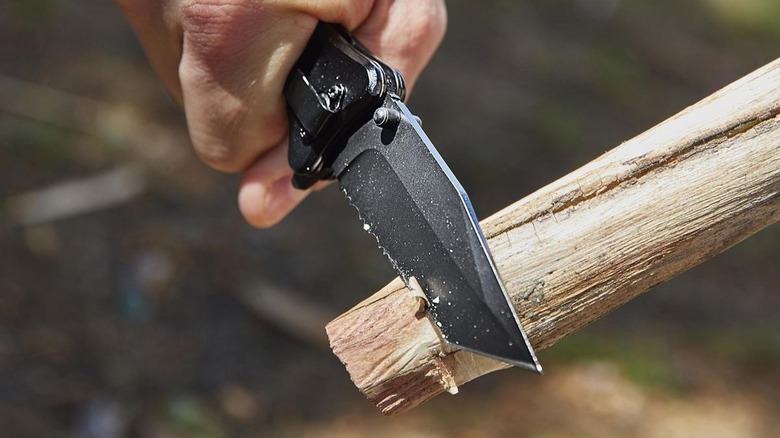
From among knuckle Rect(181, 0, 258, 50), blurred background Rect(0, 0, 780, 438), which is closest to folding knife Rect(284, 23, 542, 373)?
knuckle Rect(181, 0, 258, 50)

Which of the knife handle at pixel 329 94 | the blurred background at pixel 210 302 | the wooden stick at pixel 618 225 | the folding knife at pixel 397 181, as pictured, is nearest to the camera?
the folding knife at pixel 397 181

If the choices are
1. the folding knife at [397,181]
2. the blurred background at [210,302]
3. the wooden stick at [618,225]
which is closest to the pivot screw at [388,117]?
the folding knife at [397,181]

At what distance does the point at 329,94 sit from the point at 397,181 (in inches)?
10.6

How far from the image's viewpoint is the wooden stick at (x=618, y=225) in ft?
4.75

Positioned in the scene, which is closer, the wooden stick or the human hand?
the wooden stick

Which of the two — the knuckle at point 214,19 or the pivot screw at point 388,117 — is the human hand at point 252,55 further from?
the pivot screw at point 388,117

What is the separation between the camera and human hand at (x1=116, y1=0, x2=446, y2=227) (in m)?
1.63

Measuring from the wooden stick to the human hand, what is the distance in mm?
556

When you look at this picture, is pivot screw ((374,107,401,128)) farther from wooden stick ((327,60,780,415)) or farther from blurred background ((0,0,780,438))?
blurred background ((0,0,780,438))

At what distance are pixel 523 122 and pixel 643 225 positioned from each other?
15.9ft

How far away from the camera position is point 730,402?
4246 millimetres

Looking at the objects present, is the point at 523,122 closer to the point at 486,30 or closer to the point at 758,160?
the point at 486,30

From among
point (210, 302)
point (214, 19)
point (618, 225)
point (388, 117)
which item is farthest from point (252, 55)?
point (210, 302)

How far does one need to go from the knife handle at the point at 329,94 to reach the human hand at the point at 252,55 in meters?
0.03
